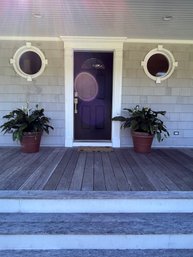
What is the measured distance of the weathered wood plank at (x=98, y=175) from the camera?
2.85 m

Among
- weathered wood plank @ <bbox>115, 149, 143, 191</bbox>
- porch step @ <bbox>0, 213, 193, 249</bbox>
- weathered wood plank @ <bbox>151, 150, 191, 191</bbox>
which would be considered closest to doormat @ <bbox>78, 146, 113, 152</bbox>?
weathered wood plank @ <bbox>115, 149, 143, 191</bbox>

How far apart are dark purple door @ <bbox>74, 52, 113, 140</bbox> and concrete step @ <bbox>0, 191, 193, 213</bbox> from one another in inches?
103

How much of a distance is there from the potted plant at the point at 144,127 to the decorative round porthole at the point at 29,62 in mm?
1900

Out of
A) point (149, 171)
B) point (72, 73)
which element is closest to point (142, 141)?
point (149, 171)

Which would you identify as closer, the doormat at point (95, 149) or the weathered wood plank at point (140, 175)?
the weathered wood plank at point (140, 175)

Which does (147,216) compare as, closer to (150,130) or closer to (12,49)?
(150,130)

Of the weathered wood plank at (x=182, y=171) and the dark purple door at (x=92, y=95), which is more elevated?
the dark purple door at (x=92, y=95)

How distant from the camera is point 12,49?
15.4ft

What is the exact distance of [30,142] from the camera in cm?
436

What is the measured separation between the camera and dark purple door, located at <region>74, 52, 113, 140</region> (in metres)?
4.95

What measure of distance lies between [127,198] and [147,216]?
0.90ft

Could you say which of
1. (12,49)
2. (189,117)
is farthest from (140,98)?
(12,49)

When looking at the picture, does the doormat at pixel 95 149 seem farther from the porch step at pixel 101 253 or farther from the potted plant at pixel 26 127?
the porch step at pixel 101 253

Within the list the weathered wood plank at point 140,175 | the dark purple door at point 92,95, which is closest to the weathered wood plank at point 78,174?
the weathered wood plank at point 140,175
